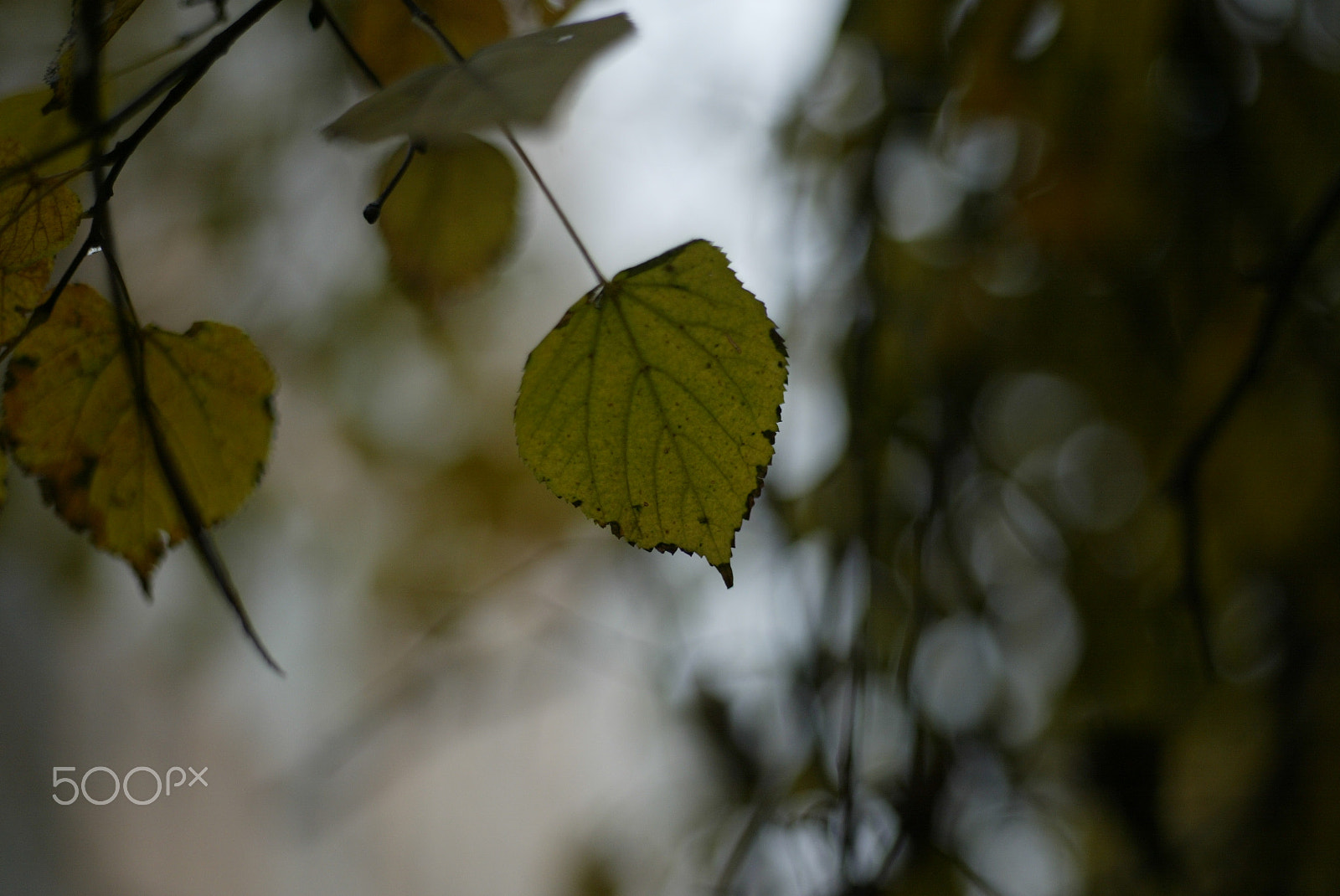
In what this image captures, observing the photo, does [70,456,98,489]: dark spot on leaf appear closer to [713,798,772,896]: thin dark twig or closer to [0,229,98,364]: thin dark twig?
[0,229,98,364]: thin dark twig

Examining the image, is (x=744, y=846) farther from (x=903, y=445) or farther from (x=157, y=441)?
(x=157, y=441)

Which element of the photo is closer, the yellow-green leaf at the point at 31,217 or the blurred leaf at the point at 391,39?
the yellow-green leaf at the point at 31,217

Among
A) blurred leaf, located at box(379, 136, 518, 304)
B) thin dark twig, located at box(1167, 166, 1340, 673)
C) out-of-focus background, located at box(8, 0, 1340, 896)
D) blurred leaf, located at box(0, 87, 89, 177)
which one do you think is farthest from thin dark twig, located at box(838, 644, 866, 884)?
blurred leaf, located at box(0, 87, 89, 177)

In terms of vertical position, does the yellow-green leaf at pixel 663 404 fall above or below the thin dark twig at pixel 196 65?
below

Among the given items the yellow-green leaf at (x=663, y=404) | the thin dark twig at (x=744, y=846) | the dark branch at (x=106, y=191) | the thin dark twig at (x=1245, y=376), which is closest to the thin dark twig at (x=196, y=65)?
the dark branch at (x=106, y=191)

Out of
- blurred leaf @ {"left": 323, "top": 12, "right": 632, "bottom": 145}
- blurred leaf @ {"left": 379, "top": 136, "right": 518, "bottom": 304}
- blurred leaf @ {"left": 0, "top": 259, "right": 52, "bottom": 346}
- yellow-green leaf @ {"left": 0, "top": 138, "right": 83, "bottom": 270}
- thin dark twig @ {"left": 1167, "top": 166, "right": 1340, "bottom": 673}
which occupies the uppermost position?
blurred leaf @ {"left": 323, "top": 12, "right": 632, "bottom": 145}

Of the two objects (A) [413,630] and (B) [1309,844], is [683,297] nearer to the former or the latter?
(B) [1309,844]

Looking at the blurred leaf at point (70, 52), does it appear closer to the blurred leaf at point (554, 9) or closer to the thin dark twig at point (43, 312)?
the thin dark twig at point (43, 312)

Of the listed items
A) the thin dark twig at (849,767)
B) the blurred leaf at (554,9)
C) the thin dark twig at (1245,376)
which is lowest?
the thin dark twig at (849,767)
